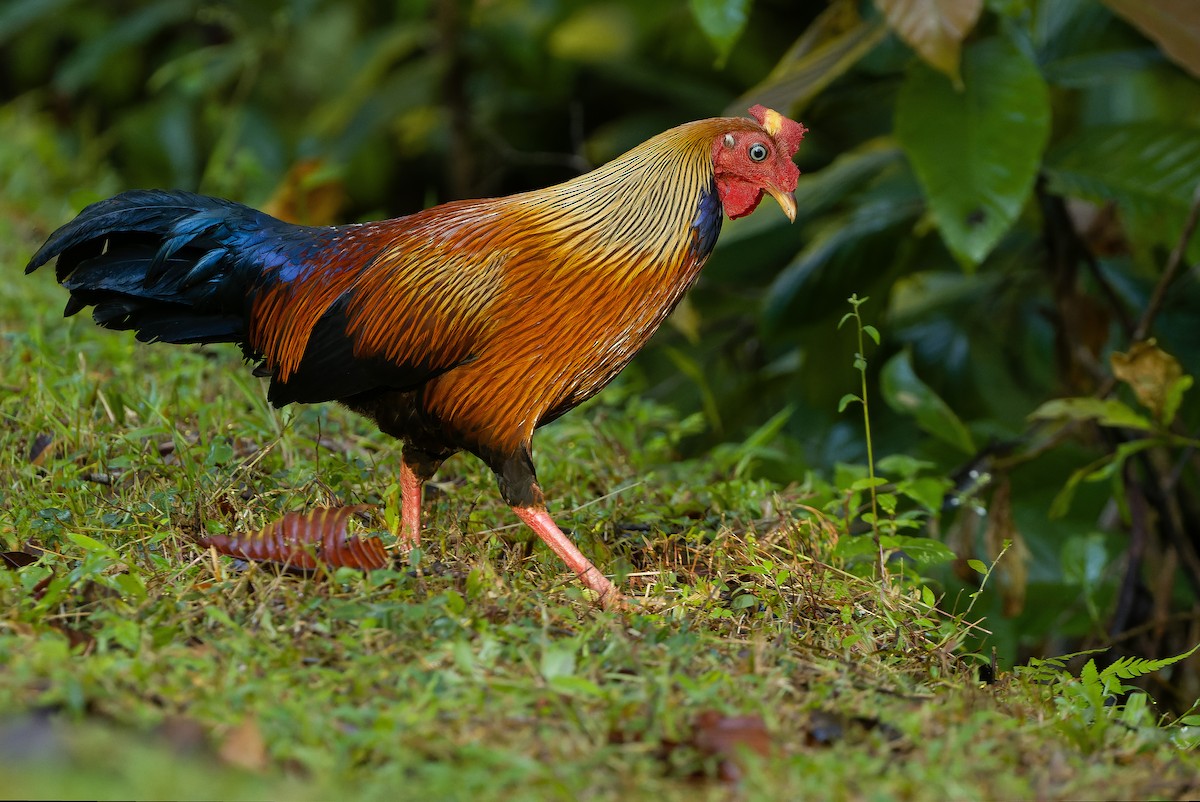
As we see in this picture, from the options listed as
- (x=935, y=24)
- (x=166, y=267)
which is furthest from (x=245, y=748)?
(x=935, y=24)

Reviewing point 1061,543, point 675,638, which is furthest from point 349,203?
point 675,638

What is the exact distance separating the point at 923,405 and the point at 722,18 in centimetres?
148

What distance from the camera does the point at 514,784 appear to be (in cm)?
229

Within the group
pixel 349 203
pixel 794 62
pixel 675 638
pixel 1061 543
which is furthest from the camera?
pixel 349 203

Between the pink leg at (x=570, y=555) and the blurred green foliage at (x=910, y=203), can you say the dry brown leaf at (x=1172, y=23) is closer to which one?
the blurred green foliage at (x=910, y=203)

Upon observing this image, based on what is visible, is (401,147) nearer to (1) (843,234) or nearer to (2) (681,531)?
(1) (843,234)

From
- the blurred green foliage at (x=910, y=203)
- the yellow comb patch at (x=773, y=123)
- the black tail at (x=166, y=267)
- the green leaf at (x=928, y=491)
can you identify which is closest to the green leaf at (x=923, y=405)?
the blurred green foliage at (x=910, y=203)

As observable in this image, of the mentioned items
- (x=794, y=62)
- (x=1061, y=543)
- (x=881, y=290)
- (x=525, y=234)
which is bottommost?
(x=1061, y=543)

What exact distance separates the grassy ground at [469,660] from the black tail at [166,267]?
338 mm

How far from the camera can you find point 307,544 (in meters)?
3.08

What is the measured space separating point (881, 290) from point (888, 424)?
0.62 m

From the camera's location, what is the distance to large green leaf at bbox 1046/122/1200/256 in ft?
16.5

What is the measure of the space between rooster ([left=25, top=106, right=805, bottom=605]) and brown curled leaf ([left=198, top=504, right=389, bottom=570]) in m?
0.36

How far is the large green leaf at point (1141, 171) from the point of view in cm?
502
